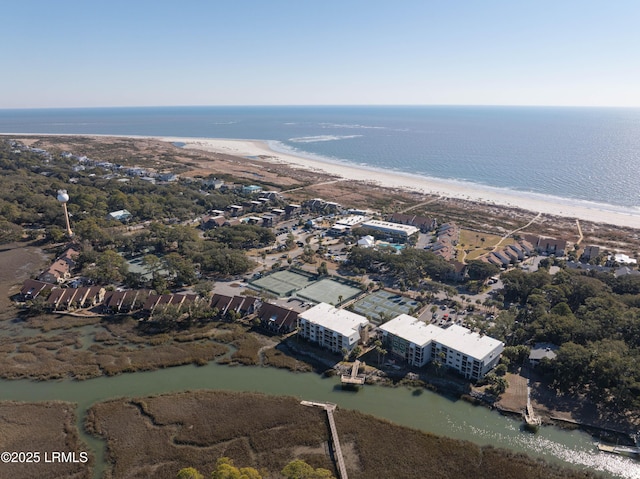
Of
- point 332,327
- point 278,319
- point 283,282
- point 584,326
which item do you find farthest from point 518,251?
point 278,319

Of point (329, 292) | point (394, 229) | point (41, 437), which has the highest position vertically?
point (394, 229)

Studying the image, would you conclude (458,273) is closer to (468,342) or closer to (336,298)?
(336,298)

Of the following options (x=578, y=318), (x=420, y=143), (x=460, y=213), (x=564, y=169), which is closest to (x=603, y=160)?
(x=564, y=169)

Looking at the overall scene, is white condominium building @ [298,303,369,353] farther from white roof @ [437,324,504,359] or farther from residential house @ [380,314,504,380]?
white roof @ [437,324,504,359]

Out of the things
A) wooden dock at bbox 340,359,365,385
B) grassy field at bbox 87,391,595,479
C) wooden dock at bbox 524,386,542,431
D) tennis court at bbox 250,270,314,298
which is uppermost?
tennis court at bbox 250,270,314,298

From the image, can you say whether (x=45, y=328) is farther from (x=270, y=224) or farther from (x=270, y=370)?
(x=270, y=224)

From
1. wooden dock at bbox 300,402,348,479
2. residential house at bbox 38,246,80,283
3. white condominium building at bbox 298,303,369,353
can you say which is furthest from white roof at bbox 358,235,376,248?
residential house at bbox 38,246,80,283

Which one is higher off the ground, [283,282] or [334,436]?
[283,282]
